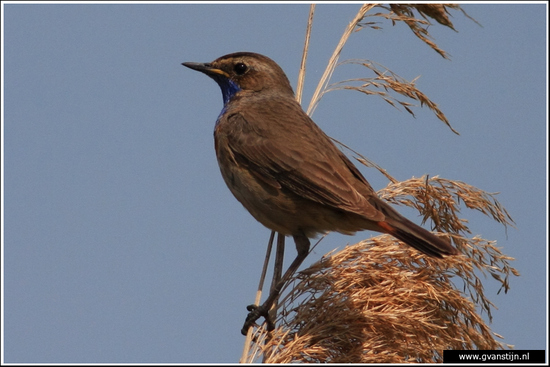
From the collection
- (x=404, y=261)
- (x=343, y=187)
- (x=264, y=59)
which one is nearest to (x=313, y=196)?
(x=343, y=187)

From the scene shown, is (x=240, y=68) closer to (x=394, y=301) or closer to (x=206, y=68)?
(x=206, y=68)

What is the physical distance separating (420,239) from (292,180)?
43.5 inches

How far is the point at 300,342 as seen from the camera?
3.68 meters

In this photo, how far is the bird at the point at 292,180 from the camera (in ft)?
14.8

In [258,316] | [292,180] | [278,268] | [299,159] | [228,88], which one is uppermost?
[228,88]

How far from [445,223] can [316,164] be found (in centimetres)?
95

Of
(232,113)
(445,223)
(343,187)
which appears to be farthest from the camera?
(232,113)

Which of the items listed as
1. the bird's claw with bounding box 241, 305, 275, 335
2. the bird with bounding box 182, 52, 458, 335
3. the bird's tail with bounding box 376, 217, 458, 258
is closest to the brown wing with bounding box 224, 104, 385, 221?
the bird with bounding box 182, 52, 458, 335

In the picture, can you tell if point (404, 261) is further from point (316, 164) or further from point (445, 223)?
point (316, 164)

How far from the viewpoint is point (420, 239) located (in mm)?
3973

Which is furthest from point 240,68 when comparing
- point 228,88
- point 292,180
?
point 292,180

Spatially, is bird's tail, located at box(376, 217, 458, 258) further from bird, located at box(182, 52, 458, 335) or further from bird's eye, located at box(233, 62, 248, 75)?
bird's eye, located at box(233, 62, 248, 75)

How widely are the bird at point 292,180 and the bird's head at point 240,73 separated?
0.31 meters

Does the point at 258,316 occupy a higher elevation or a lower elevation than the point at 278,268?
lower
